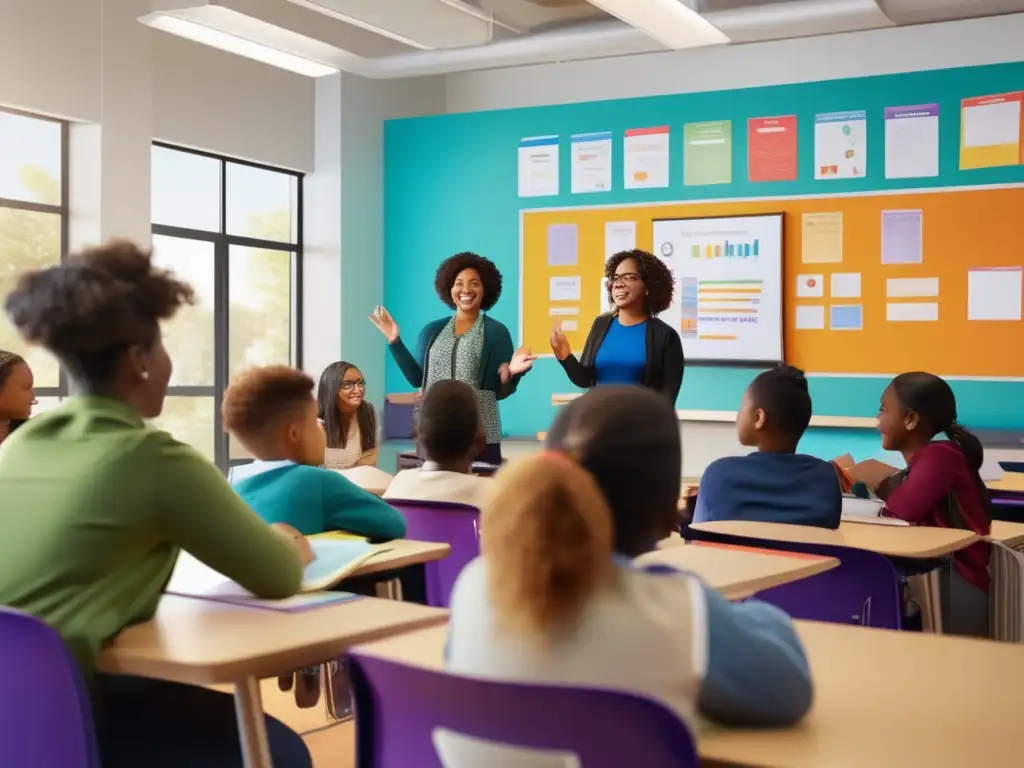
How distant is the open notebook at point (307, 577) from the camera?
1.96 meters

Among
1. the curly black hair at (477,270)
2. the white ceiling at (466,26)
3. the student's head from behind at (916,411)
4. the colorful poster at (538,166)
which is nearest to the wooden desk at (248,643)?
the student's head from behind at (916,411)

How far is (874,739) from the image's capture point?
1.27 m

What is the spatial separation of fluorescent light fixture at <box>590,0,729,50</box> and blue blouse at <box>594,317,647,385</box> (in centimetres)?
197

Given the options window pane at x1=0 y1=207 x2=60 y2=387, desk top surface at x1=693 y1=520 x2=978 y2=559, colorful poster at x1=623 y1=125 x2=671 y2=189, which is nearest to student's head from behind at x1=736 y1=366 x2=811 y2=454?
desk top surface at x1=693 y1=520 x2=978 y2=559

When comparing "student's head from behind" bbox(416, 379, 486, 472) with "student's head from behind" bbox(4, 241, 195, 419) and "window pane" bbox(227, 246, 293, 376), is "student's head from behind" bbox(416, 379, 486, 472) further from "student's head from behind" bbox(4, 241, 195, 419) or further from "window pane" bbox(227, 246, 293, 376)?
"window pane" bbox(227, 246, 293, 376)

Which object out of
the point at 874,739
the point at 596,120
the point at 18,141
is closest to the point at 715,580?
the point at 874,739

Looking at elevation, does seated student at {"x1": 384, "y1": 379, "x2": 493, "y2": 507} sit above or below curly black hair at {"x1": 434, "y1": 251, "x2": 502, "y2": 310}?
below

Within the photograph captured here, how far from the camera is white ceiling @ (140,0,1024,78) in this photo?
6.15 m

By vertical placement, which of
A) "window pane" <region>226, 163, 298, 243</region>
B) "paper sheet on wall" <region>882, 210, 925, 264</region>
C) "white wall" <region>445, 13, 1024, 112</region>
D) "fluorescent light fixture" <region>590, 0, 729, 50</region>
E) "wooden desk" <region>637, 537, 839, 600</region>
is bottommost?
"wooden desk" <region>637, 537, 839, 600</region>

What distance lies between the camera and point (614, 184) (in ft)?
27.0

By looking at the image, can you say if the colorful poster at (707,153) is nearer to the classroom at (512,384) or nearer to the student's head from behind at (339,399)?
the classroom at (512,384)

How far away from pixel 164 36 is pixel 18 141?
50.0 inches

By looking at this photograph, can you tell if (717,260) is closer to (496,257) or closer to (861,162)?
(861,162)

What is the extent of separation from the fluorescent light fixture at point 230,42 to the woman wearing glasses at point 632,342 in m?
2.64
